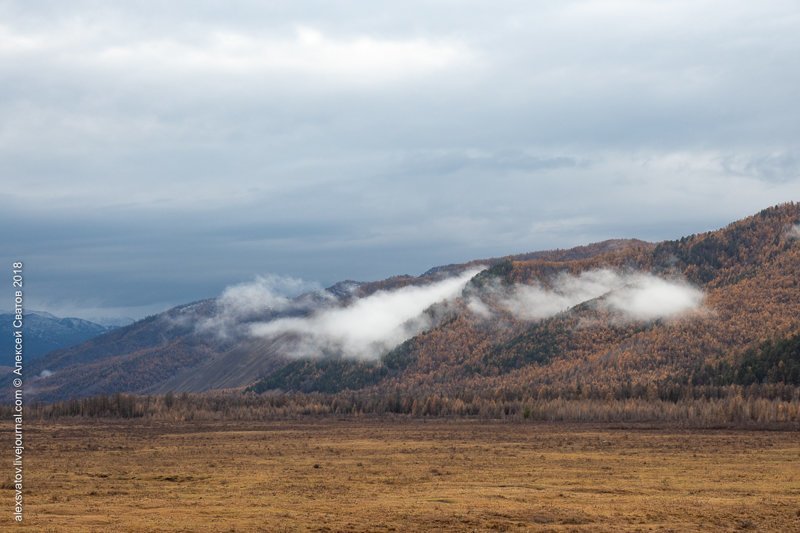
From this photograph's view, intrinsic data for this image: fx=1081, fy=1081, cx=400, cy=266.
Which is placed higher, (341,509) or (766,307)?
(766,307)

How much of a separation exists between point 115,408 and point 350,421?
1836 inches

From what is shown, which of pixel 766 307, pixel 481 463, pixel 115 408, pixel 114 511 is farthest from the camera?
pixel 766 307

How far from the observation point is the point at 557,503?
170ft

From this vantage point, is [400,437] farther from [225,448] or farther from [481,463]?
[481,463]

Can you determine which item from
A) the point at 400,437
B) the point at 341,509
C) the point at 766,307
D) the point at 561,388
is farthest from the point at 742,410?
the point at 341,509

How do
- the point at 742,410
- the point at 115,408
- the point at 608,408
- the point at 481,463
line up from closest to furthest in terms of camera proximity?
the point at 481,463 < the point at 742,410 < the point at 608,408 < the point at 115,408

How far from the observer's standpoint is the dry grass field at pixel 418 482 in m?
45.6

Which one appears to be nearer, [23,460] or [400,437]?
[23,460]

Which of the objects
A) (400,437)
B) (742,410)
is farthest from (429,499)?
(742,410)

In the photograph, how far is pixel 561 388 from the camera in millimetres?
181125

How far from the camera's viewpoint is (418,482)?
6234 centimetres

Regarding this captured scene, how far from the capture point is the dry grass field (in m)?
45.6

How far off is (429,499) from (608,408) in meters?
92.4

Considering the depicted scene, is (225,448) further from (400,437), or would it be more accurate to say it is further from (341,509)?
(341,509)
